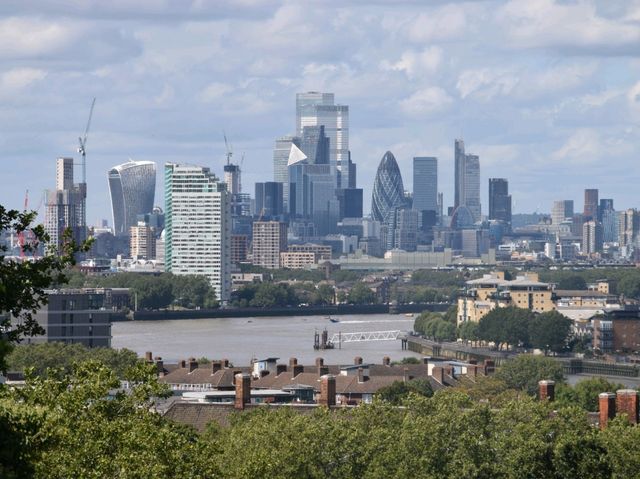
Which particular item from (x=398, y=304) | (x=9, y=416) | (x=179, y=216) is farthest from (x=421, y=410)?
(x=179, y=216)

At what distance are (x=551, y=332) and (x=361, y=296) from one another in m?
60.9

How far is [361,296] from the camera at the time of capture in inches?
5915

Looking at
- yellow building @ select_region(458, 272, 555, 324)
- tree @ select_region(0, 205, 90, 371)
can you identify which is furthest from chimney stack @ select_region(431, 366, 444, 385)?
yellow building @ select_region(458, 272, 555, 324)

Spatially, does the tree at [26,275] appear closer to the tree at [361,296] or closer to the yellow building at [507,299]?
the yellow building at [507,299]

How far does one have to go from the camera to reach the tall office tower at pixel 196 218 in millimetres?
157875

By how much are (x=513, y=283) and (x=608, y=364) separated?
37450 millimetres

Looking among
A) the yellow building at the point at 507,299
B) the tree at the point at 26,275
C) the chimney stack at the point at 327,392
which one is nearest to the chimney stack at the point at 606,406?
the chimney stack at the point at 327,392

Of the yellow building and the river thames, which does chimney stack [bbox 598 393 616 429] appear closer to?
the river thames

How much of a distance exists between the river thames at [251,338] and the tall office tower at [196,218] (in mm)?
22674

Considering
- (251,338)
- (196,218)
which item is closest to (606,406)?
(251,338)

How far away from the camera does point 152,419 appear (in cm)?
1638

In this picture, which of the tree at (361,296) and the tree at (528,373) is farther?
the tree at (361,296)

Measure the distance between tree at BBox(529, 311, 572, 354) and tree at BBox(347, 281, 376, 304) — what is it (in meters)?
57.7

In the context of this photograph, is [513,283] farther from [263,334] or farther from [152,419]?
[152,419]
